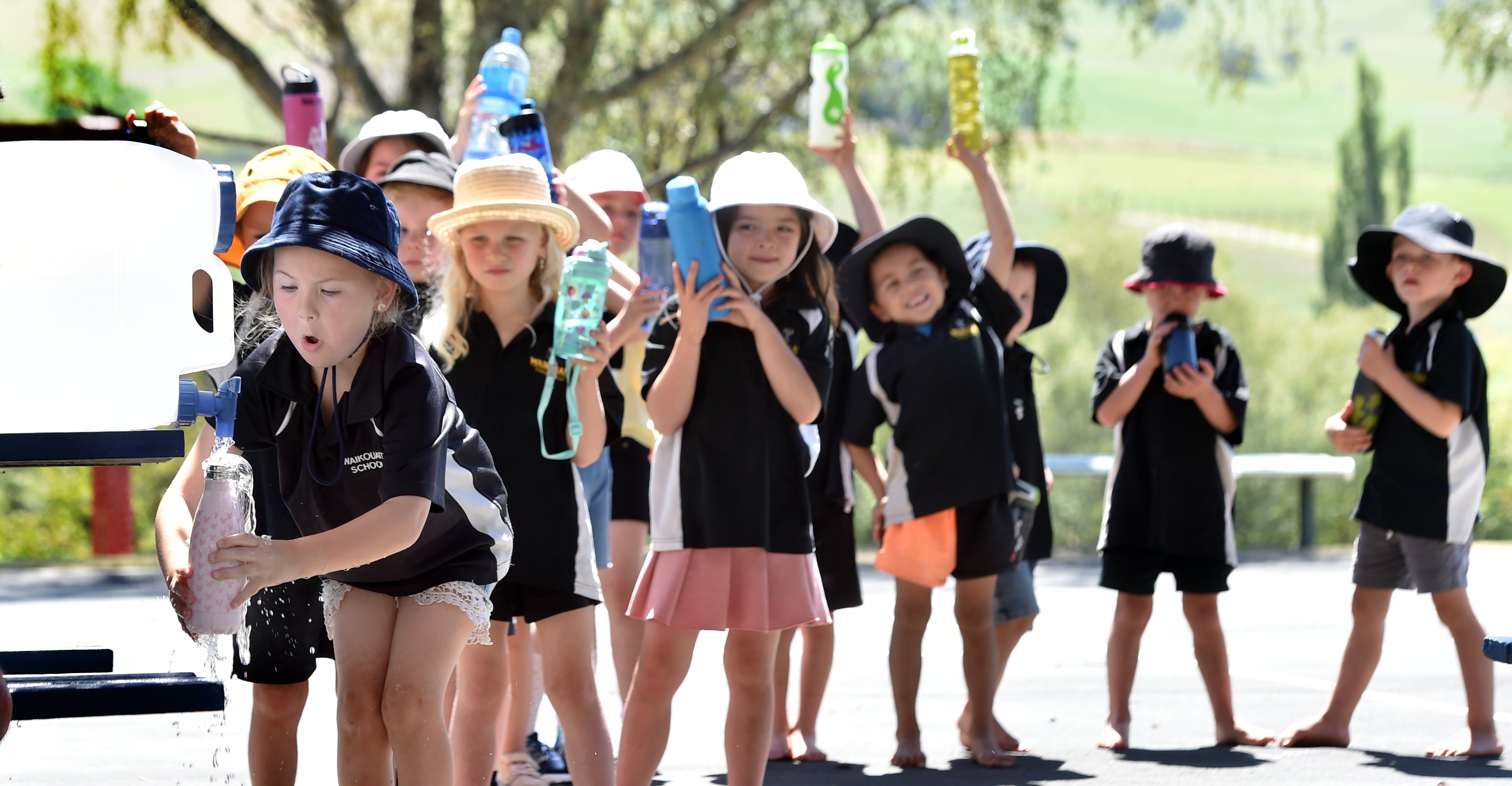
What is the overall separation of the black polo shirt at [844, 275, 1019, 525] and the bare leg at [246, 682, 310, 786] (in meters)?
2.44

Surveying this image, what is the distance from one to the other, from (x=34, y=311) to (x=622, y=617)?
125 inches

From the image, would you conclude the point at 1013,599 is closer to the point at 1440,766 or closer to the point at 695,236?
the point at 1440,766

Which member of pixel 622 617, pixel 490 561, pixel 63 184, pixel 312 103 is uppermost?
pixel 312 103

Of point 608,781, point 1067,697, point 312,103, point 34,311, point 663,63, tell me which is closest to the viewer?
point 34,311

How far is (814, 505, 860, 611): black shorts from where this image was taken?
6168 mm

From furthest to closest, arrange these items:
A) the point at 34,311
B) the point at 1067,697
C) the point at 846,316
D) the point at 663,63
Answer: the point at 663,63 → the point at 1067,697 → the point at 846,316 → the point at 34,311

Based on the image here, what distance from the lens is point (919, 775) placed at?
18.5 ft

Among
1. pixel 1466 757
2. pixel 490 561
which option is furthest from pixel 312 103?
pixel 1466 757

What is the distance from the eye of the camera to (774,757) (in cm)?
598

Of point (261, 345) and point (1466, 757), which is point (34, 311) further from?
point (1466, 757)

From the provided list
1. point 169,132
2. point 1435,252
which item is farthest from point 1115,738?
point 169,132

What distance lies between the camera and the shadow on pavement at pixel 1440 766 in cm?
559

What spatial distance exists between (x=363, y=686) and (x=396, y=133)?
101 inches

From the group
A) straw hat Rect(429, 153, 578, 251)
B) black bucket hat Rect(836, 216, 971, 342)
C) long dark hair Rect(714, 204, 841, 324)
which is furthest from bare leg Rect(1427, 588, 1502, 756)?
straw hat Rect(429, 153, 578, 251)
